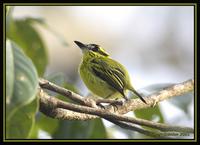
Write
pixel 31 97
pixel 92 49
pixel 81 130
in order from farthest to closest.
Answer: pixel 92 49
pixel 81 130
pixel 31 97

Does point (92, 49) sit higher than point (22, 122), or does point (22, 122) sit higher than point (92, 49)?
point (92, 49)

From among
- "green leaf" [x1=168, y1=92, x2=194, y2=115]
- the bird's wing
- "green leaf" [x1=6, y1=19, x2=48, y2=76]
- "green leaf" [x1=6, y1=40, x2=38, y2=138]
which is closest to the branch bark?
"green leaf" [x1=6, y1=40, x2=38, y2=138]

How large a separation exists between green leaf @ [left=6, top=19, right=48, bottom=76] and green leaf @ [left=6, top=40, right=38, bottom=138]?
4.76 ft

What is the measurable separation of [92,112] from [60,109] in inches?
5.1

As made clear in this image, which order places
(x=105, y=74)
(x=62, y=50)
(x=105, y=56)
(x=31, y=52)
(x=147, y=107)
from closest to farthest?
(x=147, y=107) < (x=31, y=52) < (x=105, y=74) < (x=105, y=56) < (x=62, y=50)

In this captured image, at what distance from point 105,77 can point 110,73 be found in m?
0.06

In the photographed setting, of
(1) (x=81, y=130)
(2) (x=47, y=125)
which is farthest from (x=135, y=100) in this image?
(2) (x=47, y=125)

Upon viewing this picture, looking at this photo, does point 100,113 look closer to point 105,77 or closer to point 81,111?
point 81,111

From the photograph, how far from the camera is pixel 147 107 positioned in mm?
2754

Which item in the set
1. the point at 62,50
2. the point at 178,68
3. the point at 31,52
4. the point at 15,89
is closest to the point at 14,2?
the point at 31,52

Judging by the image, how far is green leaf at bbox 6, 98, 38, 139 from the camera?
4.96ft

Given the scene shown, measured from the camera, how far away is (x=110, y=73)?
361 cm

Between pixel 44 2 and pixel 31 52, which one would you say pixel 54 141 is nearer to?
pixel 31 52

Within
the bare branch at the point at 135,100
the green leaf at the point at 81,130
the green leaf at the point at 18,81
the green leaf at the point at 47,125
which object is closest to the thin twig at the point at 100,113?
the bare branch at the point at 135,100
